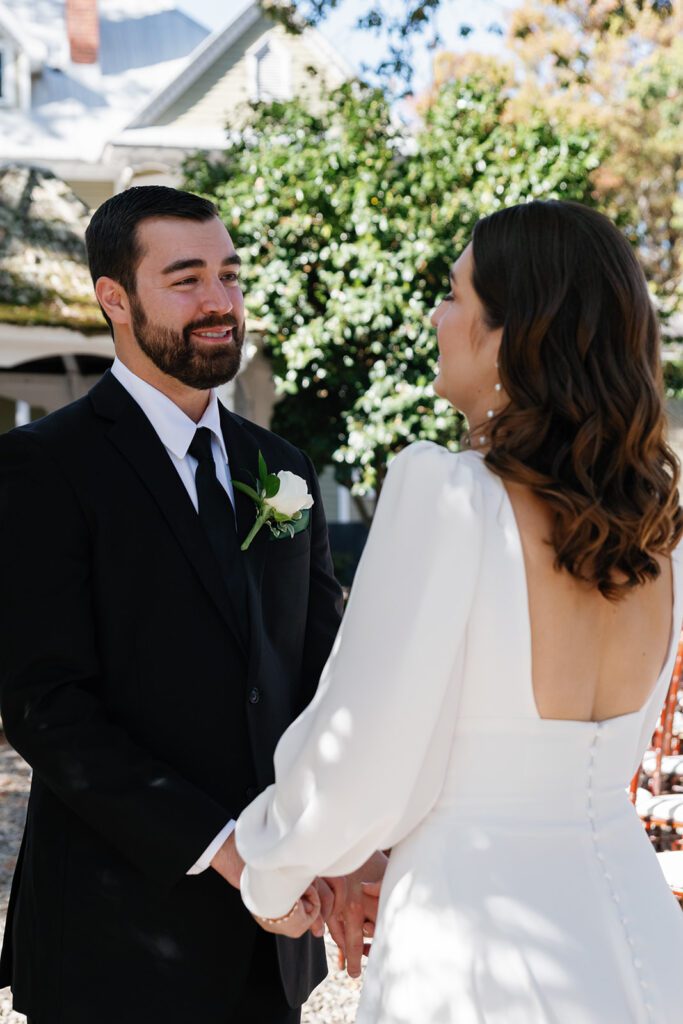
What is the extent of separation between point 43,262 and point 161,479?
29.5ft

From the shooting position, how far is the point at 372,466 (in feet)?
41.9

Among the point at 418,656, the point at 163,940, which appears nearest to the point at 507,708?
the point at 418,656

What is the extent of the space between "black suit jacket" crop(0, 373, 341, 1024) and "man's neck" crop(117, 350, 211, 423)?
186mm

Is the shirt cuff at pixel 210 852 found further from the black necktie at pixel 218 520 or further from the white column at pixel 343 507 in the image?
the white column at pixel 343 507

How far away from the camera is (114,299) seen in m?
2.85

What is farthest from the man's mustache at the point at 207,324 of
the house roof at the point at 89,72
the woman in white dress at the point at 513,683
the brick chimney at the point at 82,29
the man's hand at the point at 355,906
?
the brick chimney at the point at 82,29

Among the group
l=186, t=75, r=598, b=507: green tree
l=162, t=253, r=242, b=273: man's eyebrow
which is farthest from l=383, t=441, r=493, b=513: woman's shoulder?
l=186, t=75, r=598, b=507: green tree

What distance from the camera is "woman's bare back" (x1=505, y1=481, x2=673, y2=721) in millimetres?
1959

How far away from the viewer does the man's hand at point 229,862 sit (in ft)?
7.84

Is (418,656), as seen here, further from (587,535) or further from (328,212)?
(328,212)

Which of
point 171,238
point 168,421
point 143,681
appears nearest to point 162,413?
point 168,421

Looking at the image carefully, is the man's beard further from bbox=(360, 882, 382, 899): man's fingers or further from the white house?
the white house

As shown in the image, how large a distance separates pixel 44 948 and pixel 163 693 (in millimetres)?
607

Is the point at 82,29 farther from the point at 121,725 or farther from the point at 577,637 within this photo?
the point at 577,637
